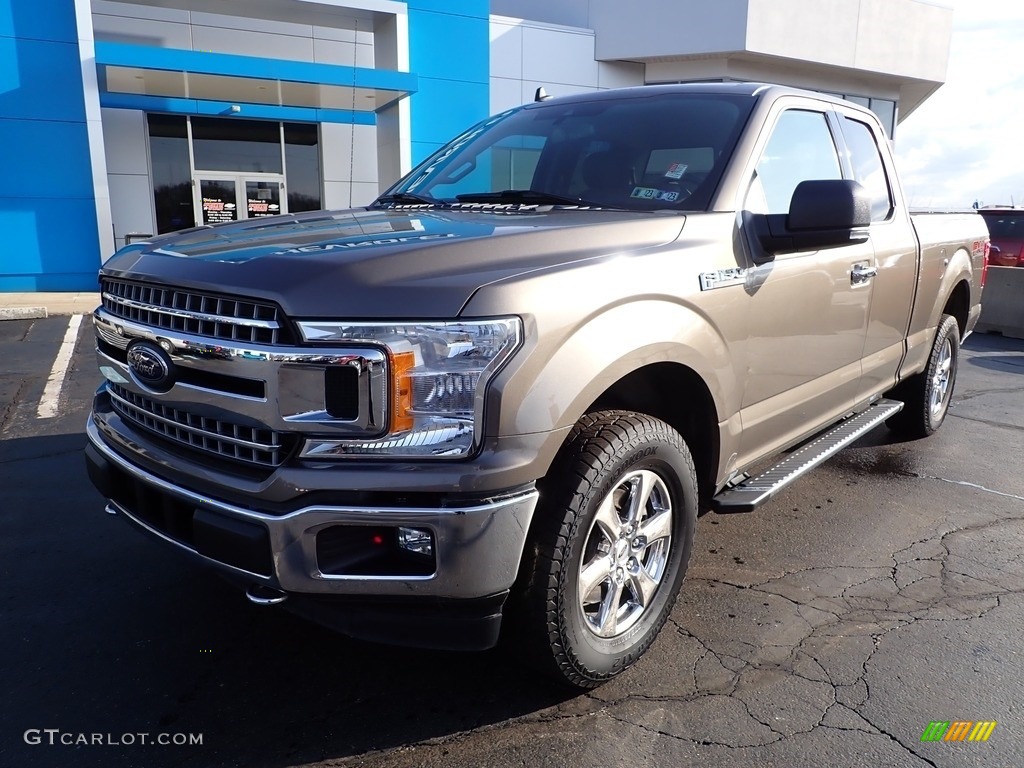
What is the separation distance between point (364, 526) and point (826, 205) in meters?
1.99

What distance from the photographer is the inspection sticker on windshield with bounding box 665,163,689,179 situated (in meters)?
3.21

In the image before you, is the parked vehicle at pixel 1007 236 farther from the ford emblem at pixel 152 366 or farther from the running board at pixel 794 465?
the ford emblem at pixel 152 366

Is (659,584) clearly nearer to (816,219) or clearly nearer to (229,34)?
(816,219)

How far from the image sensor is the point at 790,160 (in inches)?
139

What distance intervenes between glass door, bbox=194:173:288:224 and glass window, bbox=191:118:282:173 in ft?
0.60

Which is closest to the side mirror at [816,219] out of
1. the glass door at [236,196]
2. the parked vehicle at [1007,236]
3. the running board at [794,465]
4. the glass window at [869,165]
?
the running board at [794,465]

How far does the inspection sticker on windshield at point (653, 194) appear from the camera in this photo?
3.12 m

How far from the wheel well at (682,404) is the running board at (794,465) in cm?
11

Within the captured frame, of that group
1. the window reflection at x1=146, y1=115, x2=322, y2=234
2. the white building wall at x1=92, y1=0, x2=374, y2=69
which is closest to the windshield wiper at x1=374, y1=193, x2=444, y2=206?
the white building wall at x1=92, y1=0, x2=374, y2=69

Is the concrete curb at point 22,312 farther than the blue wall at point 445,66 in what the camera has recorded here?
No

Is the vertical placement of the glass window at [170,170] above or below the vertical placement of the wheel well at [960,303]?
above

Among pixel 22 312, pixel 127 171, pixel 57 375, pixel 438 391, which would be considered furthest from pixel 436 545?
pixel 127 171

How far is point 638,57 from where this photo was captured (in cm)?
2017

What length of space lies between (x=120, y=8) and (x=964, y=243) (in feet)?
50.4
